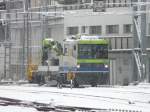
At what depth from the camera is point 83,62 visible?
39.7m

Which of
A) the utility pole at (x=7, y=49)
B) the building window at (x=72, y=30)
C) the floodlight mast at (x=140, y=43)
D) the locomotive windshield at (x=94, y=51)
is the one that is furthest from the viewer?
the building window at (x=72, y=30)

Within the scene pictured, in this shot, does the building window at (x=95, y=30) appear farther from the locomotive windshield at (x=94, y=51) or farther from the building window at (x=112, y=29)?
the locomotive windshield at (x=94, y=51)

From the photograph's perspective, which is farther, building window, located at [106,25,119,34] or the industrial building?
building window, located at [106,25,119,34]

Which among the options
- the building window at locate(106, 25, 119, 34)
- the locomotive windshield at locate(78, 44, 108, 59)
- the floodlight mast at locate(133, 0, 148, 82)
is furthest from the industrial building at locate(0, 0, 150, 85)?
the locomotive windshield at locate(78, 44, 108, 59)

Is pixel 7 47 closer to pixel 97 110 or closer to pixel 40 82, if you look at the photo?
pixel 40 82

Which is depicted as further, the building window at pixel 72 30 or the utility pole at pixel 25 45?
the building window at pixel 72 30

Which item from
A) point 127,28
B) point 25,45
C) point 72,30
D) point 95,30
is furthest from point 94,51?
point 72,30

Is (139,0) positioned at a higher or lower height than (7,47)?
higher

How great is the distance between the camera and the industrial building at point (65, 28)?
5248 centimetres

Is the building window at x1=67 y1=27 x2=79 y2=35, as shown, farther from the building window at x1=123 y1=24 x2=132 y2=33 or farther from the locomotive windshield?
the locomotive windshield

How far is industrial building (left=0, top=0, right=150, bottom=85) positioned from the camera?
172 feet

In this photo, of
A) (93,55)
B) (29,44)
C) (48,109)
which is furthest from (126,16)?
(48,109)

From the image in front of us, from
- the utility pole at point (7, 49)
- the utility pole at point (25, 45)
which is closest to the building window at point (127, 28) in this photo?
the utility pole at point (25, 45)

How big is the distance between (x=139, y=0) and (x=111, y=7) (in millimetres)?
7239
